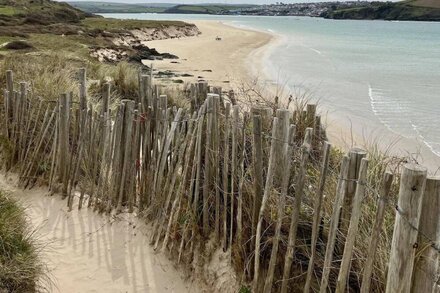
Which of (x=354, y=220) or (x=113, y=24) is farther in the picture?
(x=113, y=24)

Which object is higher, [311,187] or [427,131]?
[311,187]

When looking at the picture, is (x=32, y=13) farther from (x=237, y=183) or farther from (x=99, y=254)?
(x=237, y=183)

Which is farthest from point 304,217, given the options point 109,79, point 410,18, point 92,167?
point 410,18

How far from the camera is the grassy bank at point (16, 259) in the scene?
11.5ft

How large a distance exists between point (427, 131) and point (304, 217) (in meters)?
9.35

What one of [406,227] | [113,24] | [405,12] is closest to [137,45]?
[113,24]

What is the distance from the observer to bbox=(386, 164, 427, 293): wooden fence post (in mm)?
2338

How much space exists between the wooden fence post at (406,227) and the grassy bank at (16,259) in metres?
2.63

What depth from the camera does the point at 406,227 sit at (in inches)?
95.5

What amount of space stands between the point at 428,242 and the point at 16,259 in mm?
2924

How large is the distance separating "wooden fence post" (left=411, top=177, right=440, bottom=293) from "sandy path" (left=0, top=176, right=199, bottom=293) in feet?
7.18

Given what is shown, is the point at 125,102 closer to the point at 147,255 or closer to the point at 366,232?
the point at 147,255

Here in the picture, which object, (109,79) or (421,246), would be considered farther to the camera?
(109,79)

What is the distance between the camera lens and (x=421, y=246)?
2445 mm
